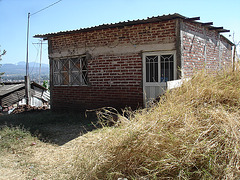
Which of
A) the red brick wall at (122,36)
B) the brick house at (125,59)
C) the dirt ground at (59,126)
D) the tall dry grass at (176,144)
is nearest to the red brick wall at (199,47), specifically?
the brick house at (125,59)

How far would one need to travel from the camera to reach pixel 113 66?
7984 millimetres

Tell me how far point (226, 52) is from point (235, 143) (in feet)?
32.8

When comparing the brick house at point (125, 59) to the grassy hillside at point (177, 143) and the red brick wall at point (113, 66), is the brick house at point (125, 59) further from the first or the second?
the grassy hillside at point (177, 143)

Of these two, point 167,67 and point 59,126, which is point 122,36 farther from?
point 59,126

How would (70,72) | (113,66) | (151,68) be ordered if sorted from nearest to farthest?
(151,68) < (113,66) < (70,72)

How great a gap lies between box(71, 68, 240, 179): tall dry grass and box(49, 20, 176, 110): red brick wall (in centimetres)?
407

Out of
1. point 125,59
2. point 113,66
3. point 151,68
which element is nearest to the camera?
point 151,68

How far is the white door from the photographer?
7.12 meters

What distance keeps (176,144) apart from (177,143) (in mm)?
17

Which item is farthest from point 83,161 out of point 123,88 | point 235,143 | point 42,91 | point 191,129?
point 42,91

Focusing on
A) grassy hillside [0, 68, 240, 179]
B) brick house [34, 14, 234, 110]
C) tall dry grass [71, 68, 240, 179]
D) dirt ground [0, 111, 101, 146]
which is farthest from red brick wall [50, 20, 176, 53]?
tall dry grass [71, 68, 240, 179]

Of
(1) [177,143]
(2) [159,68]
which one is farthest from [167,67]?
(1) [177,143]

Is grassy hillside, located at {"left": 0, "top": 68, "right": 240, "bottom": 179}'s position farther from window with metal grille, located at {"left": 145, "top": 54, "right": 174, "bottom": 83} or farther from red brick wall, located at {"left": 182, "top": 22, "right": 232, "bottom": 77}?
window with metal grille, located at {"left": 145, "top": 54, "right": 174, "bottom": 83}

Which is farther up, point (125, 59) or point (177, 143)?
point (125, 59)
